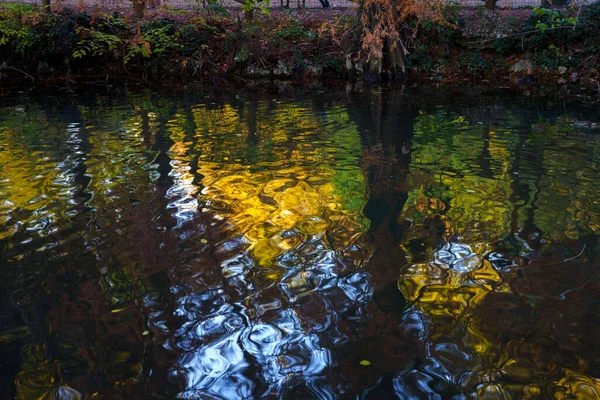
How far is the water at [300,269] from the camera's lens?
2990 mm

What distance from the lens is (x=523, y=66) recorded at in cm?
1748

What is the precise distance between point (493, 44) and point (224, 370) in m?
17.4

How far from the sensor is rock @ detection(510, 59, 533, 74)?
17.4 meters

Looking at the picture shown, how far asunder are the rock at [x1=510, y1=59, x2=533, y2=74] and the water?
32.7 feet

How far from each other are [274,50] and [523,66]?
7.97m

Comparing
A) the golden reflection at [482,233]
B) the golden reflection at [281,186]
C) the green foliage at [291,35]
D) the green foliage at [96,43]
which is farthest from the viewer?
the green foliage at [291,35]

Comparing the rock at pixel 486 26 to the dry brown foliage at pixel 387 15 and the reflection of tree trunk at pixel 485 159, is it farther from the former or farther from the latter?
the reflection of tree trunk at pixel 485 159

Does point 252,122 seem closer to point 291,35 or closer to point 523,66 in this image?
point 291,35

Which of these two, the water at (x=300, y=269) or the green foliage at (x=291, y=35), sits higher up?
the green foliage at (x=291, y=35)

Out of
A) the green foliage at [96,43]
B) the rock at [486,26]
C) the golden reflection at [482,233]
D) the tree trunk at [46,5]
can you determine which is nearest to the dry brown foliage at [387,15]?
the rock at [486,26]

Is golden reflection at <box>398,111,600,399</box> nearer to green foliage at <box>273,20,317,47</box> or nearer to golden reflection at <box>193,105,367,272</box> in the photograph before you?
golden reflection at <box>193,105,367,272</box>

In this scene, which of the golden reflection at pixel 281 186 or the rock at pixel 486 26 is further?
the rock at pixel 486 26

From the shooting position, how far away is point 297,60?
1808cm

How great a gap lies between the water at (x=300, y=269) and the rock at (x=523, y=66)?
32.7ft
